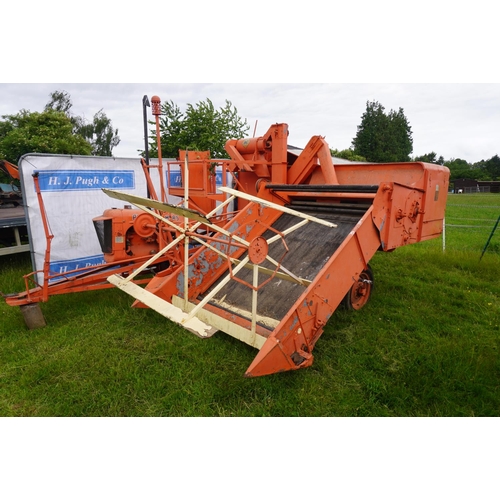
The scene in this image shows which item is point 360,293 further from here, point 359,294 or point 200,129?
point 200,129

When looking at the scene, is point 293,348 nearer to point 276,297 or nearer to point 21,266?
point 276,297

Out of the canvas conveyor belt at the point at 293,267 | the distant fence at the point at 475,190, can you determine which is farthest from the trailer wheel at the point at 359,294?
the distant fence at the point at 475,190

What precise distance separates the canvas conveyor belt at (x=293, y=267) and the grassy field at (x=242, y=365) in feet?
1.47

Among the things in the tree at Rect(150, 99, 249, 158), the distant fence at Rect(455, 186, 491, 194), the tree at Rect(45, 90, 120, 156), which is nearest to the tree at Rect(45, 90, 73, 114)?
the tree at Rect(45, 90, 120, 156)

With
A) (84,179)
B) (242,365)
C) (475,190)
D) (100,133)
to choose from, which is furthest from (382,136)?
(242,365)

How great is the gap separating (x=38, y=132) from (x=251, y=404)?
23801 mm

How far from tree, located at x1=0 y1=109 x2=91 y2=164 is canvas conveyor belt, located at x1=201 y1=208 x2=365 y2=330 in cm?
2062

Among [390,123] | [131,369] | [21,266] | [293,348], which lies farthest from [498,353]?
[390,123]

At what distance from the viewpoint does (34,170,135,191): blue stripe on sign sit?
19.3 ft

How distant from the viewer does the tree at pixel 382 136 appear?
45312 mm

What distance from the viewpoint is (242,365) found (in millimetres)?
3389

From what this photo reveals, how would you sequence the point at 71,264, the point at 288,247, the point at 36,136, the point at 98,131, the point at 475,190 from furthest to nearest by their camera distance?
the point at 475,190, the point at 98,131, the point at 36,136, the point at 71,264, the point at 288,247

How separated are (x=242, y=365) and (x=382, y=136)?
4831 centimetres

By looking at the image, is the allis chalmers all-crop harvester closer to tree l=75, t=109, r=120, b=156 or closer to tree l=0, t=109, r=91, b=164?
tree l=0, t=109, r=91, b=164
